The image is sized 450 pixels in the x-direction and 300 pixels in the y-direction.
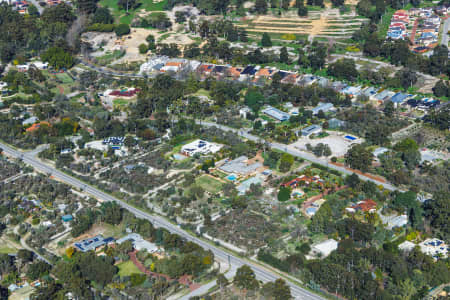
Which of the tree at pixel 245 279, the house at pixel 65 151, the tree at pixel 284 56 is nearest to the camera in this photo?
the tree at pixel 245 279

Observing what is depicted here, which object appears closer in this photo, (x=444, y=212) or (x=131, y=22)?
(x=444, y=212)

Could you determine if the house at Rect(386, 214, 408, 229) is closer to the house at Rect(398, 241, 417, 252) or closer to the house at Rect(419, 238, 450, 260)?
the house at Rect(398, 241, 417, 252)

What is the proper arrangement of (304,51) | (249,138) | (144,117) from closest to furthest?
(249,138), (144,117), (304,51)

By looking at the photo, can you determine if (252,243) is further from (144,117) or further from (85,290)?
(144,117)

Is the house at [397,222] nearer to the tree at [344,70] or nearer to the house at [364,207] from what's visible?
the house at [364,207]

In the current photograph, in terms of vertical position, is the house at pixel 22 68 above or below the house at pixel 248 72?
above

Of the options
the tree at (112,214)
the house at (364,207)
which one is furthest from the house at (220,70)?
the house at (364,207)

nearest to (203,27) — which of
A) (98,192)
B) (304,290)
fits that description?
(98,192)

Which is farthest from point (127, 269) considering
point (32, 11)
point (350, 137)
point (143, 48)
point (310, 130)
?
point (32, 11)
